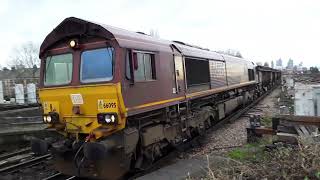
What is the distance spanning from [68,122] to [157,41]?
3.12 metres

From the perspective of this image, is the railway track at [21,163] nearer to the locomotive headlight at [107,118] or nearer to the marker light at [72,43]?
the locomotive headlight at [107,118]

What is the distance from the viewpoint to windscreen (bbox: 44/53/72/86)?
8305 millimetres

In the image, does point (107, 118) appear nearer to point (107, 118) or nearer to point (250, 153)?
point (107, 118)

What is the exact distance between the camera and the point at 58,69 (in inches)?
338

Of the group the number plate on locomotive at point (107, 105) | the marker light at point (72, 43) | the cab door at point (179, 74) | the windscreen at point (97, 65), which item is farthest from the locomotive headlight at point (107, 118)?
the cab door at point (179, 74)

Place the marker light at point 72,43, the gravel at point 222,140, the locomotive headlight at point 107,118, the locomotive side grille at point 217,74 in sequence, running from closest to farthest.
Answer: the locomotive headlight at point 107,118, the marker light at point 72,43, the gravel at point 222,140, the locomotive side grille at point 217,74

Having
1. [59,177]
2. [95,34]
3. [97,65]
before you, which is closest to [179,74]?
[97,65]

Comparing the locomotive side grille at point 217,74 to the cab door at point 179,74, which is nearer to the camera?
the cab door at point 179,74

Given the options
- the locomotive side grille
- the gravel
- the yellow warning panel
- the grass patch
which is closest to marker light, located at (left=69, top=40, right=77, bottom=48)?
the yellow warning panel

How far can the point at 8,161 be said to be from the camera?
35.0 ft

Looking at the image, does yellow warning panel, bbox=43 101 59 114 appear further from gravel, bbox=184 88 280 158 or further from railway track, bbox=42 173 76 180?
gravel, bbox=184 88 280 158

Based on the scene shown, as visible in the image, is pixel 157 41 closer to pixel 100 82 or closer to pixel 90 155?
pixel 100 82

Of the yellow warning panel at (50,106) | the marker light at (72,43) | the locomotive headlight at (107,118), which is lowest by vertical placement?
the locomotive headlight at (107,118)

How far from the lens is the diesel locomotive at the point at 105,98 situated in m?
7.55
